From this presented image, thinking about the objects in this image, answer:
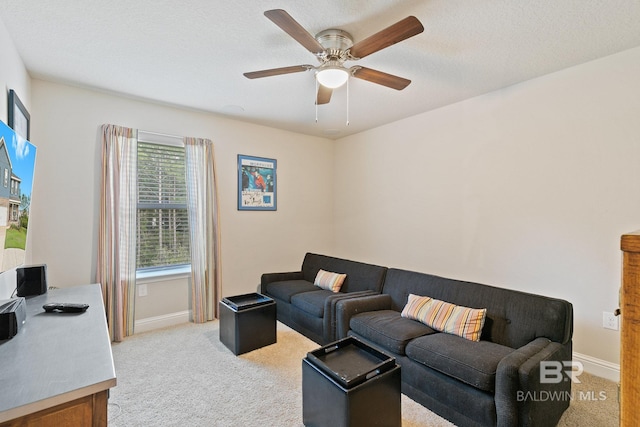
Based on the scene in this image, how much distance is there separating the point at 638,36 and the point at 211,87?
3.41 m

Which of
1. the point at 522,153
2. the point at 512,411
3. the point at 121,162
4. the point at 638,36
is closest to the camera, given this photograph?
the point at 512,411

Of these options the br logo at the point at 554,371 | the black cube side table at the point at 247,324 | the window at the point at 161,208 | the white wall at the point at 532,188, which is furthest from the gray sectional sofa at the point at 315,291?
the br logo at the point at 554,371

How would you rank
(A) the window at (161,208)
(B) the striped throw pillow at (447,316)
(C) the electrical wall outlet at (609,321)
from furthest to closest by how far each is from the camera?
(A) the window at (161,208), (C) the electrical wall outlet at (609,321), (B) the striped throw pillow at (447,316)

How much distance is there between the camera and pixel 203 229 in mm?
3686

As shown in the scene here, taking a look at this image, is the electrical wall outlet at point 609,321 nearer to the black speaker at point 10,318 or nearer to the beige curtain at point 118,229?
the black speaker at point 10,318

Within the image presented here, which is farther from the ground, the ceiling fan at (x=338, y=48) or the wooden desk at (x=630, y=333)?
the ceiling fan at (x=338, y=48)

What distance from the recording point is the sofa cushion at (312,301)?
10.2 feet

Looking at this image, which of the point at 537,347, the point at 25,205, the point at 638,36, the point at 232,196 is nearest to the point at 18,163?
the point at 25,205

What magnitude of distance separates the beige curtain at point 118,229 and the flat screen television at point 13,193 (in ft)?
4.04

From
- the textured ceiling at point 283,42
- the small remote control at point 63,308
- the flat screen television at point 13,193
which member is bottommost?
the small remote control at point 63,308

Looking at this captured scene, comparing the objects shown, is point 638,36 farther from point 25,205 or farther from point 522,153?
point 25,205

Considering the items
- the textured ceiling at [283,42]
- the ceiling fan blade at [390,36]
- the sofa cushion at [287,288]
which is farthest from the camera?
the sofa cushion at [287,288]

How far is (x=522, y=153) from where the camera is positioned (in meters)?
2.88

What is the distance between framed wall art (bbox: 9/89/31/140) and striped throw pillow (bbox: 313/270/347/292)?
3.02 meters
